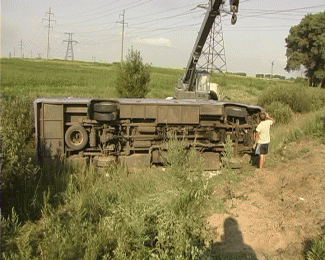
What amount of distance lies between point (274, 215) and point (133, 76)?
1365cm

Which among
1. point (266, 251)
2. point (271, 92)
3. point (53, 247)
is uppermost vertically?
point (271, 92)

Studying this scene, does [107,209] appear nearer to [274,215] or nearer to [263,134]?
[274,215]

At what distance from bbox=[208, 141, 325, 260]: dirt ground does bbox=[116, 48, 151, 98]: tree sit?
11.2 meters

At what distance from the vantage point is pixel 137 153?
9141 mm

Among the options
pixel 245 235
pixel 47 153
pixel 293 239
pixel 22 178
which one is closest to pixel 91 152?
pixel 47 153

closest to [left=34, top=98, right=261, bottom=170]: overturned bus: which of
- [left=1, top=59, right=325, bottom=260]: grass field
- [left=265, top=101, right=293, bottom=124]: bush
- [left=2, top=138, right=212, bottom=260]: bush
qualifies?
[left=1, top=59, right=325, bottom=260]: grass field

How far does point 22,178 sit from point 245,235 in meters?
4.45

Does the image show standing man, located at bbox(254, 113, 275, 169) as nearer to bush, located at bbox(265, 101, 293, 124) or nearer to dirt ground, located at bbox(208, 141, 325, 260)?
dirt ground, located at bbox(208, 141, 325, 260)

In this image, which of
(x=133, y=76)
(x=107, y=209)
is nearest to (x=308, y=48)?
(x=133, y=76)

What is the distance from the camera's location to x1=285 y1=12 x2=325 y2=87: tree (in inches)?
1823

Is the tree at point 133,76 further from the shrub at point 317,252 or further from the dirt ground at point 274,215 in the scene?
the shrub at point 317,252

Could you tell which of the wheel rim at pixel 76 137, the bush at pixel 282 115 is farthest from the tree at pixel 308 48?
the wheel rim at pixel 76 137

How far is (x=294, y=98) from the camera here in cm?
1780

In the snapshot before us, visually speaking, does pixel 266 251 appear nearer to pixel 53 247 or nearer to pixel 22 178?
pixel 53 247
